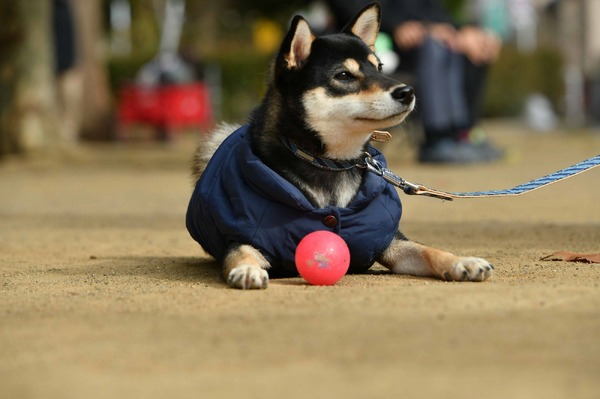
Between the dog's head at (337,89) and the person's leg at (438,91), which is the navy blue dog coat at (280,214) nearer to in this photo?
the dog's head at (337,89)

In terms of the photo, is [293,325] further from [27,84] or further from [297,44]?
[27,84]

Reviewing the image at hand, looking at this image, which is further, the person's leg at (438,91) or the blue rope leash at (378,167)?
the person's leg at (438,91)

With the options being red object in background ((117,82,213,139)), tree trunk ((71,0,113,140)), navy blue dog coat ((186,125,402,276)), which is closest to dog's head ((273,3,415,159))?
navy blue dog coat ((186,125,402,276))

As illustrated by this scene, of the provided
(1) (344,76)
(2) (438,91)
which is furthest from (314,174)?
(2) (438,91)

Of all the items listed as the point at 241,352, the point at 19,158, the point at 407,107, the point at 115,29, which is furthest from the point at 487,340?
the point at 115,29

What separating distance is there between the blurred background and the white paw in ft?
22.1

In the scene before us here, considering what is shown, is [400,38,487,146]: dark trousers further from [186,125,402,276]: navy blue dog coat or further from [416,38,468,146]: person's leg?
[186,125,402,276]: navy blue dog coat

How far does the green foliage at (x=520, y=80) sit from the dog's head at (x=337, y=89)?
2611cm

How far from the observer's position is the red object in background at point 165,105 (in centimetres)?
2312

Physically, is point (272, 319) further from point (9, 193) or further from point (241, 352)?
point (9, 193)

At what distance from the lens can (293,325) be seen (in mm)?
4648

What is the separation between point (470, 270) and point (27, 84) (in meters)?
12.6

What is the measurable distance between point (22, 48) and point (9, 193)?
4825 mm

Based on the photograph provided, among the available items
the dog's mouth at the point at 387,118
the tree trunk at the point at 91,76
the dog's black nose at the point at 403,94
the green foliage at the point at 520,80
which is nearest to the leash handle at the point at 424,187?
the dog's mouth at the point at 387,118
